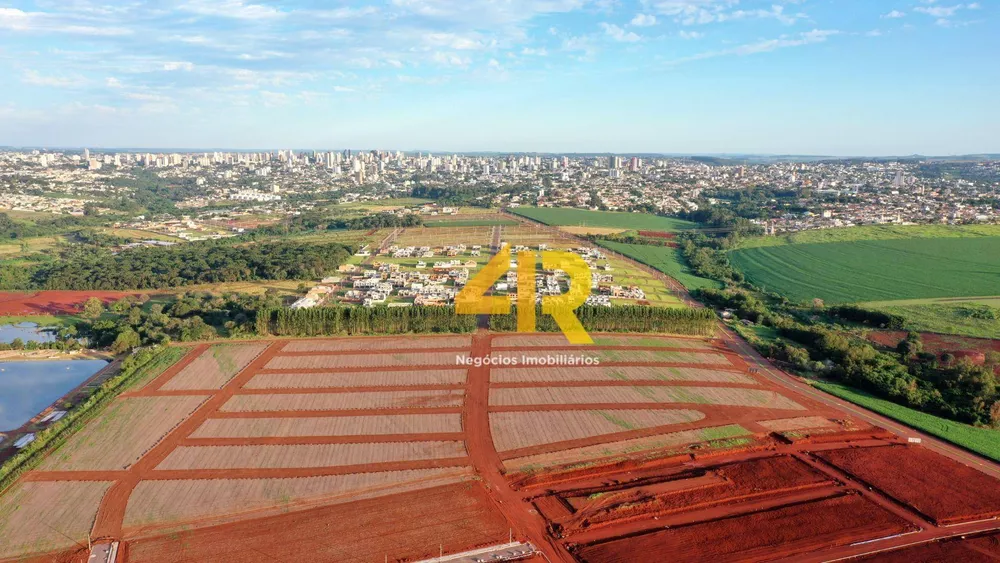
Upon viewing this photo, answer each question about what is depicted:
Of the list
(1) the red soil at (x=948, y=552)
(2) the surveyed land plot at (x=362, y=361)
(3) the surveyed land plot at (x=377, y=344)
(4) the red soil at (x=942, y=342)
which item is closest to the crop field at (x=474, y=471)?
(2) the surveyed land plot at (x=362, y=361)

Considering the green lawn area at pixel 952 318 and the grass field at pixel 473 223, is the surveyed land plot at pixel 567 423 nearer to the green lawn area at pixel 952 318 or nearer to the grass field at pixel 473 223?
the green lawn area at pixel 952 318

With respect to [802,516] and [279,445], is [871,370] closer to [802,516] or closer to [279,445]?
[802,516]

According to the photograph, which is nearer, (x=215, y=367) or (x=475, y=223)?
(x=215, y=367)

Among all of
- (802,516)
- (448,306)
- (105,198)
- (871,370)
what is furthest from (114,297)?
(105,198)

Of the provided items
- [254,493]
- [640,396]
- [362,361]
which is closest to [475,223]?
[362,361]

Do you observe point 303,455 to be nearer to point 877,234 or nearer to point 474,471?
point 474,471

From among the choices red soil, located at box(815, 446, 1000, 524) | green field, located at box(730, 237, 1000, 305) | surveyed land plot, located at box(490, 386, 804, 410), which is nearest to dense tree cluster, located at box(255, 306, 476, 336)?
surveyed land plot, located at box(490, 386, 804, 410)

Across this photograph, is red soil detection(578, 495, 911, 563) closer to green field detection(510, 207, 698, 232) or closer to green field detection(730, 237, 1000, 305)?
green field detection(730, 237, 1000, 305)

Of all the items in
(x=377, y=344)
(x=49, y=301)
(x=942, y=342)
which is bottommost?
(x=377, y=344)
